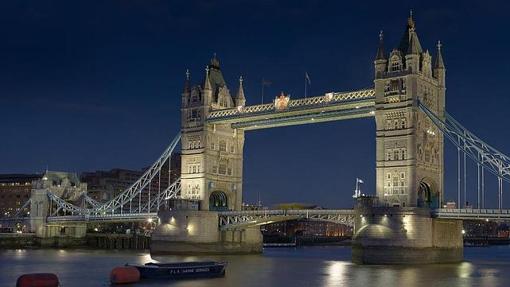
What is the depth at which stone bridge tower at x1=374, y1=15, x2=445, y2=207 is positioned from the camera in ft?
238

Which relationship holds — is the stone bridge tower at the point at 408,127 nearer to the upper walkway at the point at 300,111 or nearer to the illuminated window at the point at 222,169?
the upper walkway at the point at 300,111

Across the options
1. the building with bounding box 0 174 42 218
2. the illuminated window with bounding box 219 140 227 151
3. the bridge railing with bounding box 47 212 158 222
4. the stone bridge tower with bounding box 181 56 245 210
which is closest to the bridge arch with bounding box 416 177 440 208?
the stone bridge tower with bounding box 181 56 245 210

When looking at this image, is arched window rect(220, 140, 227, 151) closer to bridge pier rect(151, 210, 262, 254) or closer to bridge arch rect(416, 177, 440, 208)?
bridge pier rect(151, 210, 262, 254)

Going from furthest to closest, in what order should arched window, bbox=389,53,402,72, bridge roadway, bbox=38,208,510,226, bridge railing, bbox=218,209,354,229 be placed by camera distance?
bridge railing, bbox=218,209,354,229 → arched window, bbox=389,53,402,72 → bridge roadway, bbox=38,208,510,226

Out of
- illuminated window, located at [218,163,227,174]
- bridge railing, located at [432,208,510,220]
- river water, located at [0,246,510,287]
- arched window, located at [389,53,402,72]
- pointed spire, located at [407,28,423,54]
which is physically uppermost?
pointed spire, located at [407,28,423,54]

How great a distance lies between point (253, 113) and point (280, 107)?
3870 millimetres

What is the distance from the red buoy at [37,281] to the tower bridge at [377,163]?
3144 cm

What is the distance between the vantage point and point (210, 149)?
9081cm

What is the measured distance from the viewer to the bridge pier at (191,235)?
3410 inches

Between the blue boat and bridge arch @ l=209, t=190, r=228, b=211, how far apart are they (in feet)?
107

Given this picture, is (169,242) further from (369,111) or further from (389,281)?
(389,281)

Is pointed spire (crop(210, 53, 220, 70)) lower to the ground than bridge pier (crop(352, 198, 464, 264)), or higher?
Result: higher

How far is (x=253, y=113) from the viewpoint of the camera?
3388 inches

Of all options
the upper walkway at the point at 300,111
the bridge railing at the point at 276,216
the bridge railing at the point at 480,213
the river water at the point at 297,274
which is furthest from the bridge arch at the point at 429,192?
the upper walkway at the point at 300,111
